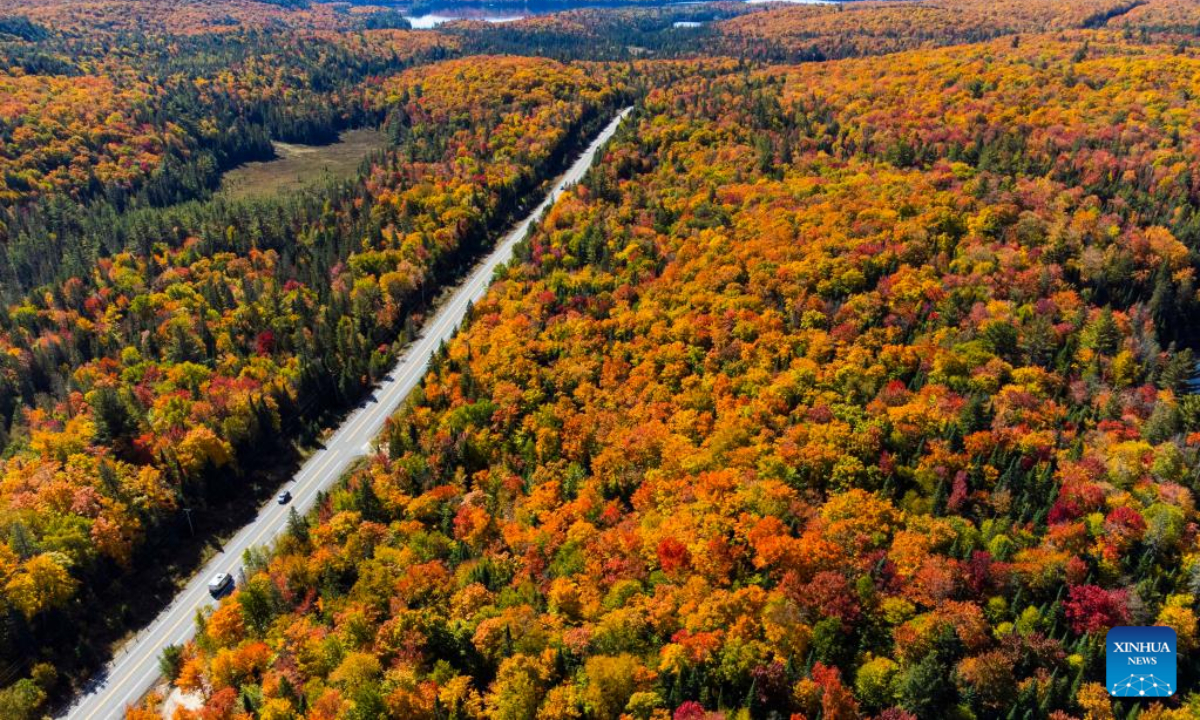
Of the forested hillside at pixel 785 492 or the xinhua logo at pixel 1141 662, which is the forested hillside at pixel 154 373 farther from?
the xinhua logo at pixel 1141 662

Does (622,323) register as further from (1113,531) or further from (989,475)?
(1113,531)

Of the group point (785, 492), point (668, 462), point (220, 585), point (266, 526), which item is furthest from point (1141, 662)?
point (266, 526)

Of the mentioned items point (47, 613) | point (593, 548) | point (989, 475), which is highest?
point (989, 475)

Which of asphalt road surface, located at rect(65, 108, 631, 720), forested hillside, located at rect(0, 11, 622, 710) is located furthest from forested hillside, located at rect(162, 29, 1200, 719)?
forested hillside, located at rect(0, 11, 622, 710)

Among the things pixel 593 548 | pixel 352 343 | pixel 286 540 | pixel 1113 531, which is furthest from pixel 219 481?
pixel 1113 531

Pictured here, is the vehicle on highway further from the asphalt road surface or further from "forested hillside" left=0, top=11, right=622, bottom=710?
"forested hillside" left=0, top=11, right=622, bottom=710
